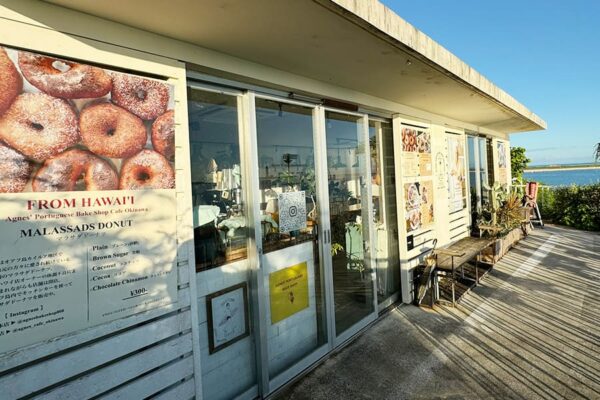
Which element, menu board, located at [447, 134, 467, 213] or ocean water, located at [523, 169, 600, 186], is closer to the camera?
menu board, located at [447, 134, 467, 213]

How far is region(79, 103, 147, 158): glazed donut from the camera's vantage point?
1909mm

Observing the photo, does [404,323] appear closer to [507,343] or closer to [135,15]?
[507,343]

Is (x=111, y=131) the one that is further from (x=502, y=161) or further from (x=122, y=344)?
(x=502, y=161)

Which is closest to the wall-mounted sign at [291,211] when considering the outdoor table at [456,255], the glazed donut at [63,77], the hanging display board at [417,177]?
the glazed donut at [63,77]

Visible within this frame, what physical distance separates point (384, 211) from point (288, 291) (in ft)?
6.62

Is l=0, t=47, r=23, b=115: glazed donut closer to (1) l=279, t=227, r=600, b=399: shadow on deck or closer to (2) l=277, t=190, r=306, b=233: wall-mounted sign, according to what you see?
(2) l=277, t=190, r=306, b=233: wall-mounted sign

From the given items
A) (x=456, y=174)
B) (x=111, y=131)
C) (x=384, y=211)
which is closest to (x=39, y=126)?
(x=111, y=131)

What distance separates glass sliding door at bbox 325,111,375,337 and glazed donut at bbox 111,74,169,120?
5.94 ft

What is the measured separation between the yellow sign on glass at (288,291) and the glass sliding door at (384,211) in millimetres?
1378

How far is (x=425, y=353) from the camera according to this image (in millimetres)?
3420

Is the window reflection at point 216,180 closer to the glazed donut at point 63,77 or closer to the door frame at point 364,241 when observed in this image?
the glazed donut at point 63,77

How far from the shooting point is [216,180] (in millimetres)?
2676

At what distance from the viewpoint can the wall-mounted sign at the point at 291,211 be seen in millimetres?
3129

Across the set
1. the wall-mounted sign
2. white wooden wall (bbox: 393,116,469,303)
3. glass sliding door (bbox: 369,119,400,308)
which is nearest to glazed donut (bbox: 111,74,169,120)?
the wall-mounted sign
